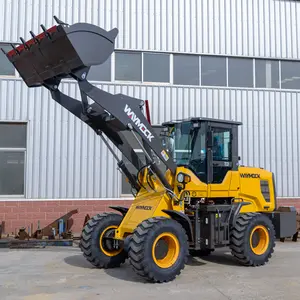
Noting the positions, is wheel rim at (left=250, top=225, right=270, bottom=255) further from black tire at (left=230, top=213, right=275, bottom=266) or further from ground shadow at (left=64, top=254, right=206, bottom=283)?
ground shadow at (left=64, top=254, right=206, bottom=283)

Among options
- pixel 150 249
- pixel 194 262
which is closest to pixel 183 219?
pixel 150 249

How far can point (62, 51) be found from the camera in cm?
677

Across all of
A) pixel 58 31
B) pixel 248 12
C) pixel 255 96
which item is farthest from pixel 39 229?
pixel 248 12

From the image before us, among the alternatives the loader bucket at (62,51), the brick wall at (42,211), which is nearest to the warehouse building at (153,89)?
the brick wall at (42,211)

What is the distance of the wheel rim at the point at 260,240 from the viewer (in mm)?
8719

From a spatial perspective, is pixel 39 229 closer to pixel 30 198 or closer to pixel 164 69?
pixel 30 198

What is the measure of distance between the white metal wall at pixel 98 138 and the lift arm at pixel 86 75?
199 inches

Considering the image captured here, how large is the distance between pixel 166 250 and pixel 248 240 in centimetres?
195

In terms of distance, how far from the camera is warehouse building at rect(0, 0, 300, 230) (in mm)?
13086

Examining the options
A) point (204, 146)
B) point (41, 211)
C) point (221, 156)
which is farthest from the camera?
point (41, 211)

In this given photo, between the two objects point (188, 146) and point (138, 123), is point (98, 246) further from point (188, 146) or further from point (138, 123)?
point (188, 146)

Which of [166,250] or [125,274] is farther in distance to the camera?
[125,274]

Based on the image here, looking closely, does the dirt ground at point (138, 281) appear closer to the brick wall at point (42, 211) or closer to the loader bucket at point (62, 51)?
the brick wall at point (42, 211)

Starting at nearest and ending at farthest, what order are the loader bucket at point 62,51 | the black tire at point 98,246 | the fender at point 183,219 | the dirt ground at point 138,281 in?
the dirt ground at point 138,281
the loader bucket at point 62,51
the fender at point 183,219
the black tire at point 98,246
